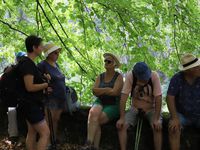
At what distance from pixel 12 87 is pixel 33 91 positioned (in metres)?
0.26

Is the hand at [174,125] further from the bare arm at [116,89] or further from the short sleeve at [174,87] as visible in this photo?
the bare arm at [116,89]

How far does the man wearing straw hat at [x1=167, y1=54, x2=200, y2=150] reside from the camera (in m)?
4.94

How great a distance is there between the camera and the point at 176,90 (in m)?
5.06

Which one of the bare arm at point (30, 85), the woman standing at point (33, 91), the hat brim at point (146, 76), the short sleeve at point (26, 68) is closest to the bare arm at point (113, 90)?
the hat brim at point (146, 76)

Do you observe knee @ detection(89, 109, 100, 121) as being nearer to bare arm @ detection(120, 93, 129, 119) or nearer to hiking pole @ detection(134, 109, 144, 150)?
bare arm @ detection(120, 93, 129, 119)

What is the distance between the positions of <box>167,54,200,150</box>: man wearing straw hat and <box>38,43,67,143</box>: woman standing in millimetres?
1667

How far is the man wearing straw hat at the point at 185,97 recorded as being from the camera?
16.2ft

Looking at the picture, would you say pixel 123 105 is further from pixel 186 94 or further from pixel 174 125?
pixel 186 94

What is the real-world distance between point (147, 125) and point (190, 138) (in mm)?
683

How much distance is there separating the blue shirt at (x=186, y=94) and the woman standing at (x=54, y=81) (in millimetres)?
1667

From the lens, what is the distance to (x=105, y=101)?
541 centimetres

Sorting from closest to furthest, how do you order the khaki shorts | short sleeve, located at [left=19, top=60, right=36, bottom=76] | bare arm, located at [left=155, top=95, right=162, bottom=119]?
short sleeve, located at [left=19, top=60, right=36, bottom=76], bare arm, located at [left=155, top=95, right=162, bottom=119], the khaki shorts

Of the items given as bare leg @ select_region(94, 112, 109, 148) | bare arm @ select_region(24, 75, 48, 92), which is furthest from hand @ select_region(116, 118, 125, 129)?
bare arm @ select_region(24, 75, 48, 92)

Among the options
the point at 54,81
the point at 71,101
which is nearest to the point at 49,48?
the point at 54,81
